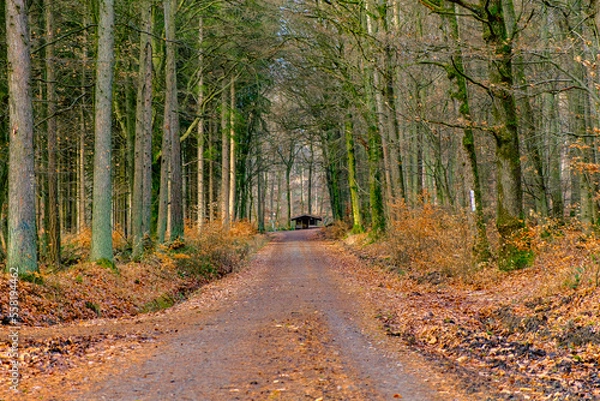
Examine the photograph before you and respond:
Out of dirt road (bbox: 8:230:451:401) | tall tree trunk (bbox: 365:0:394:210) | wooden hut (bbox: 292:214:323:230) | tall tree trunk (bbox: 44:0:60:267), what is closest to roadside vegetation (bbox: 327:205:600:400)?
dirt road (bbox: 8:230:451:401)

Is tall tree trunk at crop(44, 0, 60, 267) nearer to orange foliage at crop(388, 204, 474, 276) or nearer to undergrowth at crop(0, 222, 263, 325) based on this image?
undergrowth at crop(0, 222, 263, 325)

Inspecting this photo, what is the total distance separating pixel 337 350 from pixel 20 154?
7.38 m

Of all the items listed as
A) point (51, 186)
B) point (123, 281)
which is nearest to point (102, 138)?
point (51, 186)

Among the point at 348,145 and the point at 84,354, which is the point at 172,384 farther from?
the point at 348,145

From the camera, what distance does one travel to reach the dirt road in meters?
5.71

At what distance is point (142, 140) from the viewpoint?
17.3 m

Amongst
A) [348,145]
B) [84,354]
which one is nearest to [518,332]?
[84,354]

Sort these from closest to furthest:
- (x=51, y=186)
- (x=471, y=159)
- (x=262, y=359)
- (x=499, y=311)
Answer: (x=262, y=359) → (x=499, y=311) → (x=471, y=159) → (x=51, y=186)

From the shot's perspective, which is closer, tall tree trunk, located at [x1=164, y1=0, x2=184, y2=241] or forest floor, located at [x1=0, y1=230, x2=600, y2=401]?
forest floor, located at [x1=0, y1=230, x2=600, y2=401]

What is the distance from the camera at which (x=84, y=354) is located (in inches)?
289

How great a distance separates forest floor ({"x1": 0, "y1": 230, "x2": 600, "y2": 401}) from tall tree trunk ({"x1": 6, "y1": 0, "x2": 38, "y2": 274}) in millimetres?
1887

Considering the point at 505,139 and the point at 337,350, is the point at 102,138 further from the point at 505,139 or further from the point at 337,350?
the point at 505,139

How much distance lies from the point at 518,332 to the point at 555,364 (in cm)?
194

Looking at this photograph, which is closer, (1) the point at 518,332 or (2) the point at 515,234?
(1) the point at 518,332
